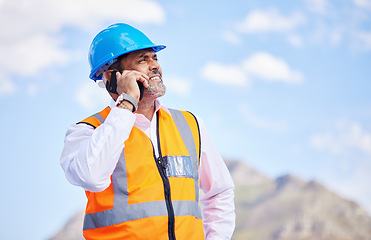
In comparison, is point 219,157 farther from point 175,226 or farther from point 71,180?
point 71,180

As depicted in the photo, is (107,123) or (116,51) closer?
(107,123)

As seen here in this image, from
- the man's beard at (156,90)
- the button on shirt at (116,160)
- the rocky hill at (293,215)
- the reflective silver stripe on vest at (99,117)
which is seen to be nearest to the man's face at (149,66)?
the man's beard at (156,90)

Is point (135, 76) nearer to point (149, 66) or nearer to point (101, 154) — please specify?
point (149, 66)

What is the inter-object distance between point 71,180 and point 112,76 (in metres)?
0.75

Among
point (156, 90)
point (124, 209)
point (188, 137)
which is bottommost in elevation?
point (124, 209)

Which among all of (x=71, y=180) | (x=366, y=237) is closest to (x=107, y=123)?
(x=71, y=180)

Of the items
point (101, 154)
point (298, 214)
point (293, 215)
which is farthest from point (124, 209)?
point (298, 214)

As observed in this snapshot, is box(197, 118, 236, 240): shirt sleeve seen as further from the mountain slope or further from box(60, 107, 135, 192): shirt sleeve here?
the mountain slope

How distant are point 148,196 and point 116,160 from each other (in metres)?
0.30

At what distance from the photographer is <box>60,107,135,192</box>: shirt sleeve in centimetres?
269

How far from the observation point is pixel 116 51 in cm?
331

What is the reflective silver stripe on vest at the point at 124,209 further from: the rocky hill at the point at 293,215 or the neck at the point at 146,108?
the rocky hill at the point at 293,215

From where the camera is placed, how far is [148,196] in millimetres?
2865

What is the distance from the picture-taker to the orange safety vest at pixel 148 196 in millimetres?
2834
